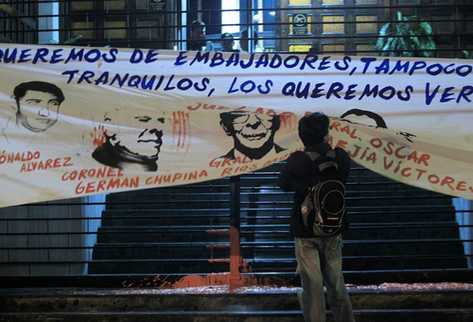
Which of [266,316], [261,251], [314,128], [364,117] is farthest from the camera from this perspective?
[261,251]

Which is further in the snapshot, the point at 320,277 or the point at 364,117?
the point at 364,117

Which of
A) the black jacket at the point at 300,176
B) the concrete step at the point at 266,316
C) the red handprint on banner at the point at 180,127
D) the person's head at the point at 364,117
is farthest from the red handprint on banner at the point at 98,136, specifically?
the person's head at the point at 364,117

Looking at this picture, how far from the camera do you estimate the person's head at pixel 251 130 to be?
5.34 metres

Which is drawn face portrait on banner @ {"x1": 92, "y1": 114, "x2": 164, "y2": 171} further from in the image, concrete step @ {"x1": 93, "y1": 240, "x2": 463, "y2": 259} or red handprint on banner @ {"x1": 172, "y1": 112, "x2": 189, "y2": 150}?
concrete step @ {"x1": 93, "y1": 240, "x2": 463, "y2": 259}

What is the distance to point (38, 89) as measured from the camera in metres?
5.40

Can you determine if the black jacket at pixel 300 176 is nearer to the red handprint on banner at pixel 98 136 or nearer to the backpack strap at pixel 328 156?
the backpack strap at pixel 328 156

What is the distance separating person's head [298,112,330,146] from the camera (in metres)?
4.46

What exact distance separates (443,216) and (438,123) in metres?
2.34

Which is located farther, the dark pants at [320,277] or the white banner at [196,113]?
the white banner at [196,113]

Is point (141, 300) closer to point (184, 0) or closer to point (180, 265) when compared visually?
point (180, 265)


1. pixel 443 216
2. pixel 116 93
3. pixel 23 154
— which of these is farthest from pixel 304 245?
pixel 443 216

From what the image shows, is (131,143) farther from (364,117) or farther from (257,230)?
(257,230)

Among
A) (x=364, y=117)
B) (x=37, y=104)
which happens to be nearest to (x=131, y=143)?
Answer: (x=37, y=104)

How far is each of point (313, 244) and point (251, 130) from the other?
1.26 metres
